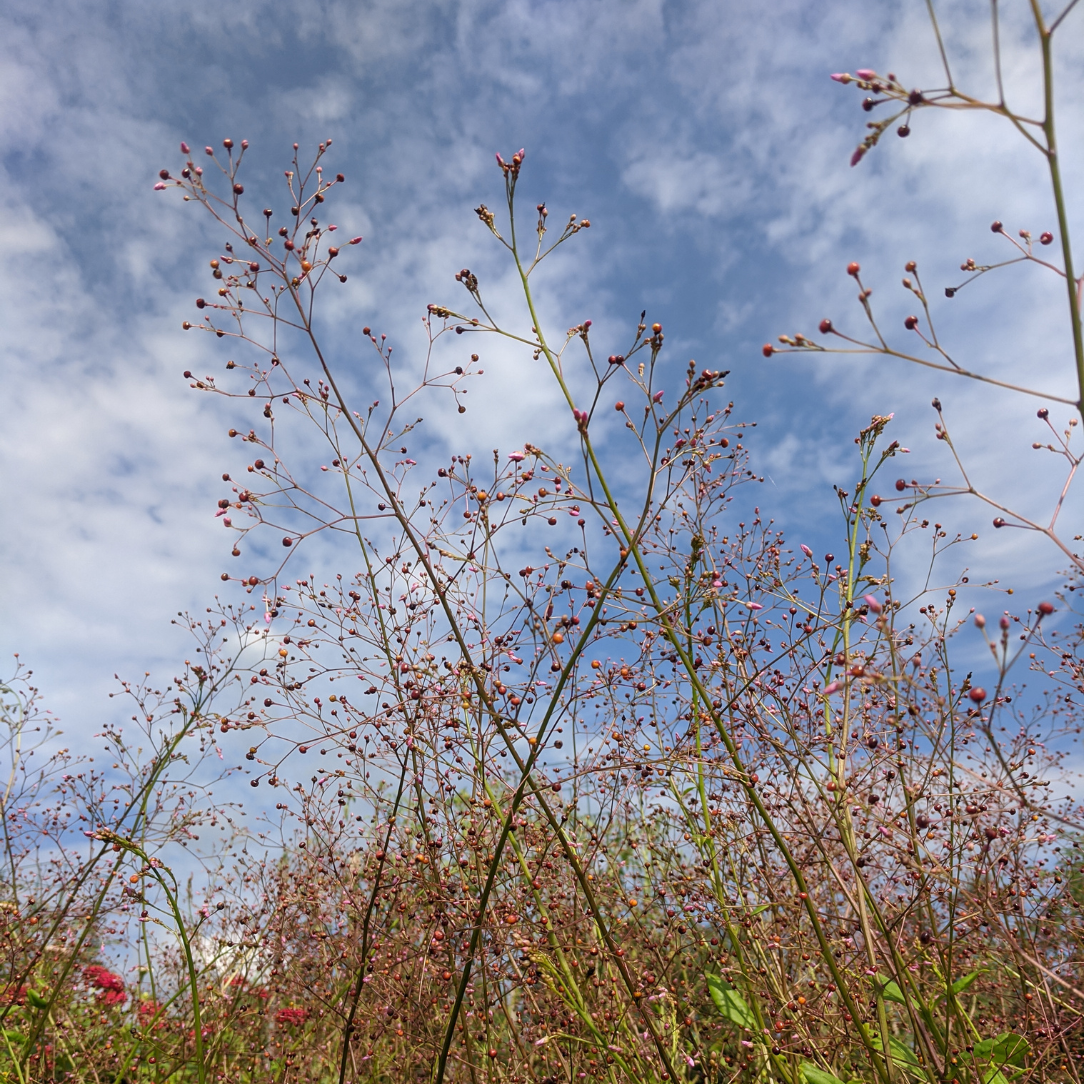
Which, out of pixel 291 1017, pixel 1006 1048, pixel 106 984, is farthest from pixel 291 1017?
pixel 1006 1048

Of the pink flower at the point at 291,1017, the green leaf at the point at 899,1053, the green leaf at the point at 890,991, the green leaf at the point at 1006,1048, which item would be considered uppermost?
the green leaf at the point at 890,991

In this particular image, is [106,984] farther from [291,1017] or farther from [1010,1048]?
[1010,1048]

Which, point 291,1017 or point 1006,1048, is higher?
point 1006,1048

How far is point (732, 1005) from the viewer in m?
2.68

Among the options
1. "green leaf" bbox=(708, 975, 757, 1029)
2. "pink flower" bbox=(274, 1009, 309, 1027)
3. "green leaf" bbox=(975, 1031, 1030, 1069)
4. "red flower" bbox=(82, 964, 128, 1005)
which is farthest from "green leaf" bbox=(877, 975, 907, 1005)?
"red flower" bbox=(82, 964, 128, 1005)

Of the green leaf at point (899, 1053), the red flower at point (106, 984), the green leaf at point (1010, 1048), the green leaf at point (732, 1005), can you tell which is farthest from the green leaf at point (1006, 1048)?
the red flower at point (106, 984)

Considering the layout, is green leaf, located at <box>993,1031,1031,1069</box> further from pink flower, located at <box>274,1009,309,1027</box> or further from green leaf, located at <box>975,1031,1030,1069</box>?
pink flower, located at <box>274,1009,309,1027</box>

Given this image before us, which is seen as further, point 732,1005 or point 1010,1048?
point 732,1005

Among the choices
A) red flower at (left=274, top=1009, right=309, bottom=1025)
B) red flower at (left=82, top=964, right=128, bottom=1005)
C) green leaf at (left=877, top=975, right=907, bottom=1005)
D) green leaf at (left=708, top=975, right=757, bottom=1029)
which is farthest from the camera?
red flower at (left=82, top=964, right=128, bottom=1005)

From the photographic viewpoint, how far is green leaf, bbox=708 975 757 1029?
259cm

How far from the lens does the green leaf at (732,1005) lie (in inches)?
102

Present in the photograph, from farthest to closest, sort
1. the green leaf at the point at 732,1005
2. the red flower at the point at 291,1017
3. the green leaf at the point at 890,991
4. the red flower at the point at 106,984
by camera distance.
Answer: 1. the red flower at the point at 106,984
2. the red flower at the point at 291,1017
3. the green leaf at the point at 732,1005
4. the green leaf at the point at 890,991

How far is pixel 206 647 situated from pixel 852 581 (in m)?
3.79

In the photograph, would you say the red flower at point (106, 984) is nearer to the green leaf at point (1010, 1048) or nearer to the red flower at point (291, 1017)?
the red flower at point (291, 1017)
